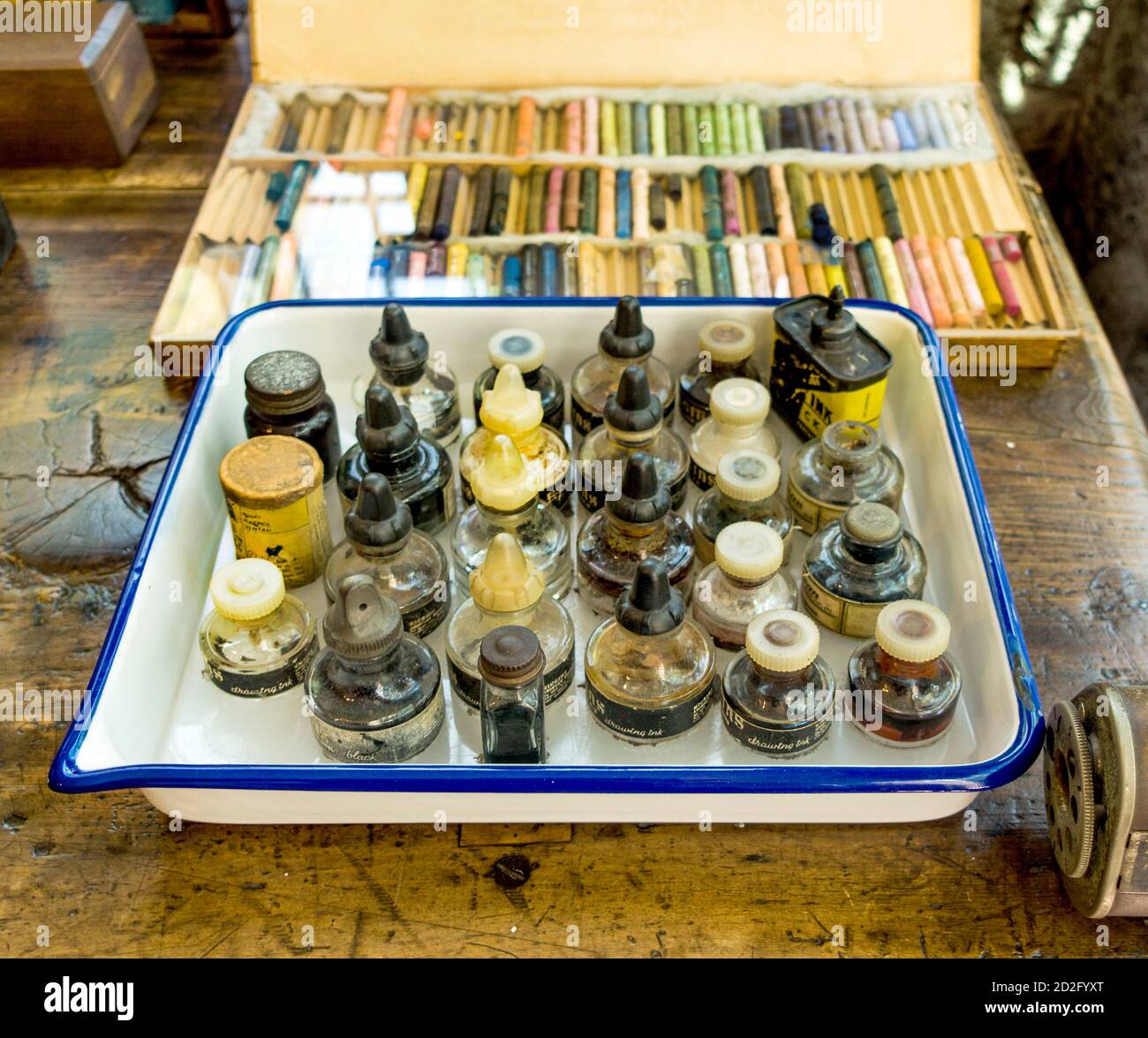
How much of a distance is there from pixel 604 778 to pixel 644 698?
3.7 inches

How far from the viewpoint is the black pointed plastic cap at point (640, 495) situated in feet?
3.30

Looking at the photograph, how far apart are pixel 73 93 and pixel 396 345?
870 millimetres

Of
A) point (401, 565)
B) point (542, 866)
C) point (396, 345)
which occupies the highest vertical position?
point (396, 345)

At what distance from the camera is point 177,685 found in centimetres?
107

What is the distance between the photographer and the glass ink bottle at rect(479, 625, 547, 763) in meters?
0.87

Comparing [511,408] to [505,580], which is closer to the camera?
[505,580]

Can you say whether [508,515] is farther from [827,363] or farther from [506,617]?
[827,363]

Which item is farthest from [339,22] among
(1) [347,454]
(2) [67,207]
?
(1) [347,454]

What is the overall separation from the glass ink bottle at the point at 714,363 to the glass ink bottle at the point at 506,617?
0.34 metres

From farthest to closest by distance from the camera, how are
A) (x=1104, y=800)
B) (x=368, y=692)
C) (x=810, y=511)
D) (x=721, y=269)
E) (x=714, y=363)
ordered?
(x=721, y=269) < (x=714, y=363) < (x=810, y=511) < (x=368, y=692) < (x=1104, y=800)

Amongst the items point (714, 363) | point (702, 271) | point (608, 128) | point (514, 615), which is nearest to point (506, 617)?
point (514, 615)

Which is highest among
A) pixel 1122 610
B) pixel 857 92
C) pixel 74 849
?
pixel 857 92

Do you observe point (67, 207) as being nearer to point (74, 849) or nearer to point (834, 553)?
point (74, 849)

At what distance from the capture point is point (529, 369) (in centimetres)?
123
